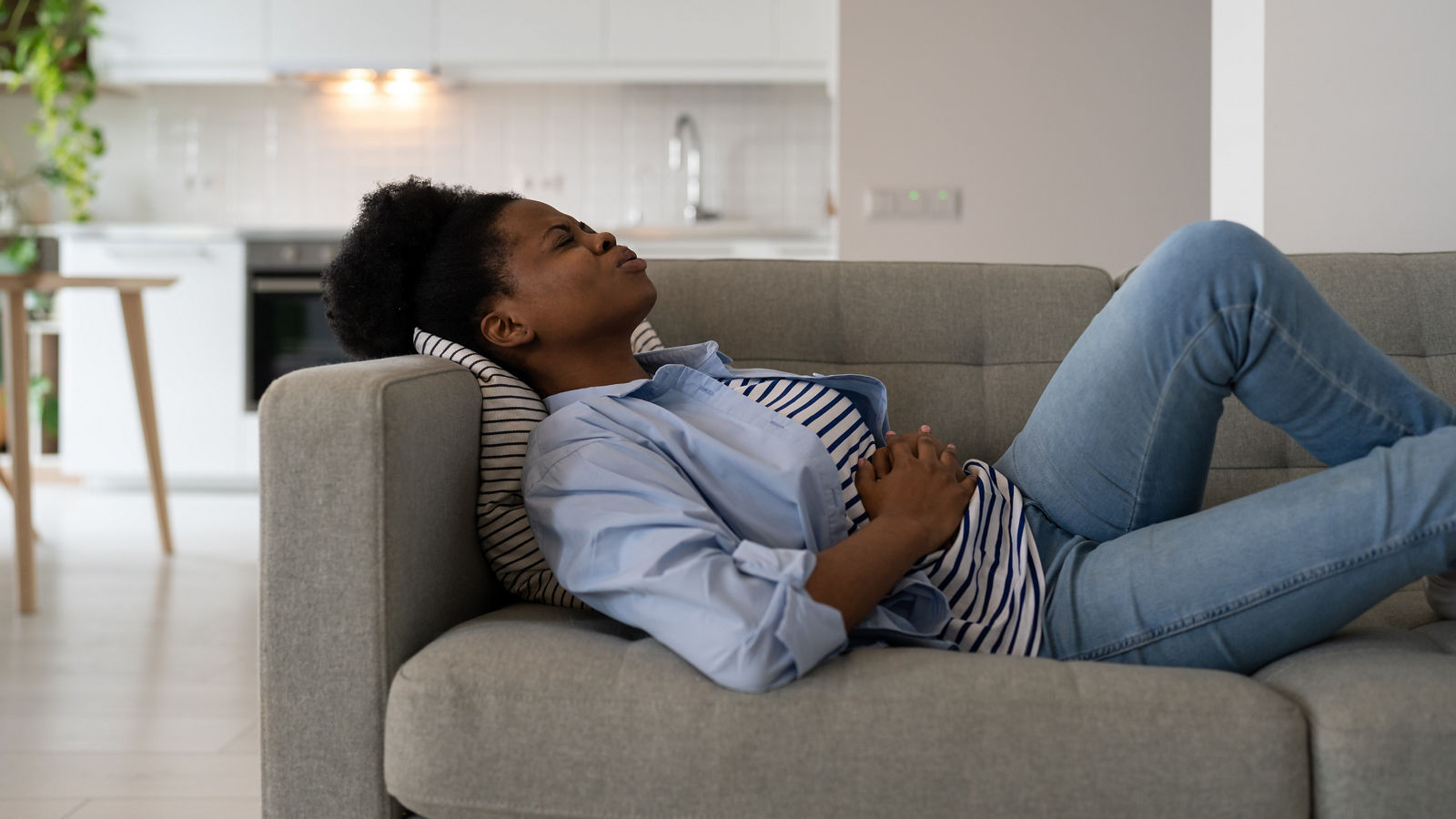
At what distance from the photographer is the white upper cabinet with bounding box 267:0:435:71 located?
4.68 metres

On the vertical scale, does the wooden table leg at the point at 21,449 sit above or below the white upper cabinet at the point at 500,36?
below

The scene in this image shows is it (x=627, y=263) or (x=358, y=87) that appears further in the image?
(x=358, y=87)

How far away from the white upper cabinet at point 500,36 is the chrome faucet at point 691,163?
1.28ft

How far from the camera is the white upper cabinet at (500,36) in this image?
15.2 ft

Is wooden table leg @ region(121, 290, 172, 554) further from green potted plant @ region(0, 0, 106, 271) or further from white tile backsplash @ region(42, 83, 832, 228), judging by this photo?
white tile backsplash @ region(42, 83, 832, 228)

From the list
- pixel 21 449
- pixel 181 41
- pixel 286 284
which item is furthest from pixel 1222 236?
pixel 181 41

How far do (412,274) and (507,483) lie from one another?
34cm

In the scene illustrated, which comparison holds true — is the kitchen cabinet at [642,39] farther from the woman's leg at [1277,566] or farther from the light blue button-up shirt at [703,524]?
the woman's leg at [1277,566]

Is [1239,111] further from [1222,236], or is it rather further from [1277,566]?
[1277,566]

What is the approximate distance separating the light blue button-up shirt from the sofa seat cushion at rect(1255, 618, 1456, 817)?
1.15 ft

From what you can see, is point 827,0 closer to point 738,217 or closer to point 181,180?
point 738,217

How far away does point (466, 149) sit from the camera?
17.0 feet

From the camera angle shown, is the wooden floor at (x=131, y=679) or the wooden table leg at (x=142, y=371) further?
the wooden table leg at (x=142, y=371)

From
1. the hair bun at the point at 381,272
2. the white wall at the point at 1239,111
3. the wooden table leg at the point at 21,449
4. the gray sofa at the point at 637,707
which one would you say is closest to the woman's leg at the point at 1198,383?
the gray sofa at the point at 637,707
